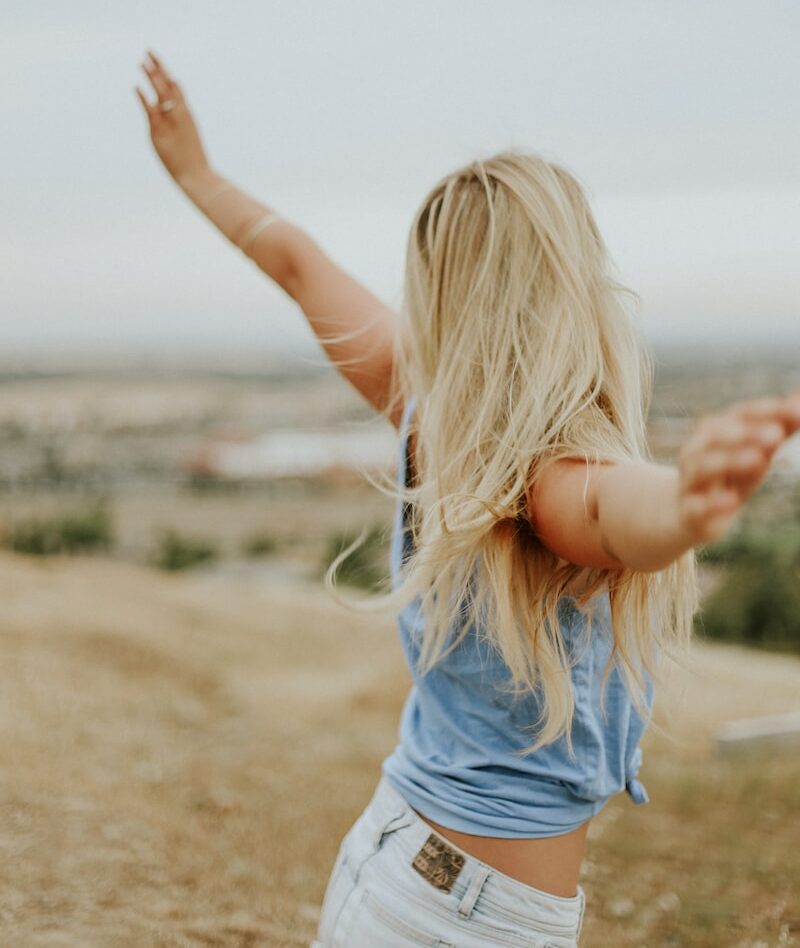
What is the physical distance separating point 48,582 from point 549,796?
5548 mm

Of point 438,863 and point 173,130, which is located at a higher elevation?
point 173,130

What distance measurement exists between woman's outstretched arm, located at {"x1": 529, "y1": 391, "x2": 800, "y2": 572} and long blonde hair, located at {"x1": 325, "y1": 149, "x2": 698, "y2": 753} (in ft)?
0.28

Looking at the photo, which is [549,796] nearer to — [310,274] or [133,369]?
[310,274]

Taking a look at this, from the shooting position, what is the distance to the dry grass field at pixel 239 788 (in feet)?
10.6

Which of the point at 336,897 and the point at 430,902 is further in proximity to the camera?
the point at 336,897

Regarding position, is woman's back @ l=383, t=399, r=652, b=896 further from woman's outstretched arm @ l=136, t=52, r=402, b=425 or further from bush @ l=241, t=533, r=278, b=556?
bush @ l=241, t=533, r=278, b=556

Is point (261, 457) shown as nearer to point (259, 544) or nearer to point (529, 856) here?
point (259, 544)

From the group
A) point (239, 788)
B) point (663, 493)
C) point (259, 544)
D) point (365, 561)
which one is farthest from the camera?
point (259, 544)

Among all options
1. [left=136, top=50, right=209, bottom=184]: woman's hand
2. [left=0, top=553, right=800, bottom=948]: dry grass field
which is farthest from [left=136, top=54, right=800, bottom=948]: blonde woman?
[left=136, top=50, right=209, bottom=184]: woman's hand

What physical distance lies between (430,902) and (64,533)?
32.5ft

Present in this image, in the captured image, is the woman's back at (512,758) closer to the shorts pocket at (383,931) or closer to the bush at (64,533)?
the shorts pocket at (383,931)

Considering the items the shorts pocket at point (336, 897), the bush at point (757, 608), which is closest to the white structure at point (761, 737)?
the shorts pocket at point (336, 897)

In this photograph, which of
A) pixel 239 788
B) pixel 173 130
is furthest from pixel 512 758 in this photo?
pixel 239 788

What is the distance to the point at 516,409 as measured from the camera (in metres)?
1.56
